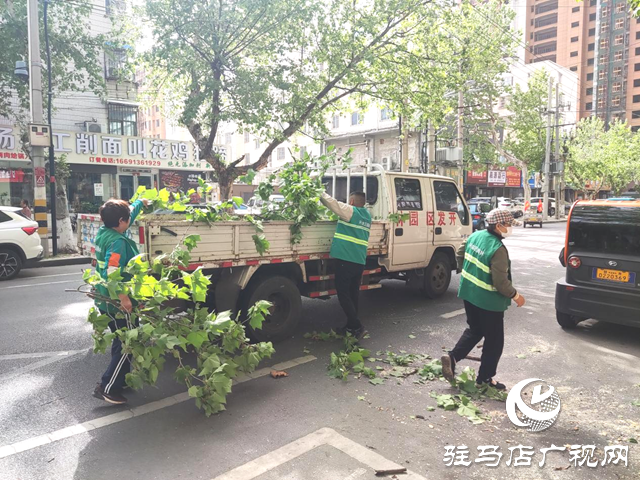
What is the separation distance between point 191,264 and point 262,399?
1.55 m

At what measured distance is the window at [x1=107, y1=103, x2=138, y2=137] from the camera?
23406mm

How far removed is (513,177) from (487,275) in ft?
157

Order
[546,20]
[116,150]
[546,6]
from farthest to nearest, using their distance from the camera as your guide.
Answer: [546,20], [546,6], [116,150]

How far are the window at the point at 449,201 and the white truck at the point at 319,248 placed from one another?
0.02 meters

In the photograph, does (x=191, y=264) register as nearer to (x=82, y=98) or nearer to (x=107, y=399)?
(x=107, y=399)

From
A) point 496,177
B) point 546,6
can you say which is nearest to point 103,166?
point 496,177

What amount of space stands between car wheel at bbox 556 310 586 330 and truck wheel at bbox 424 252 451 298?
200cm

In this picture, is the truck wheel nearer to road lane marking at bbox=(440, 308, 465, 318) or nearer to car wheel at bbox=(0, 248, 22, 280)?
road lane marking at bbox=(440, 308, 465, 318)

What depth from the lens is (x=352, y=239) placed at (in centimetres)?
564

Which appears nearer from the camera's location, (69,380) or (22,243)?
(69,380)

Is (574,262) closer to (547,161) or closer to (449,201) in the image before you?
(449,201)

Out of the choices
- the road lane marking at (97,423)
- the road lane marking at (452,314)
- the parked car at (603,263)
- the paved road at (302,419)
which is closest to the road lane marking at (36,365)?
the paved road at (302,419)

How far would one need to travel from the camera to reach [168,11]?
34.8 feet

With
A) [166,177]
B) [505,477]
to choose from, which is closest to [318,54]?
[505,477]
